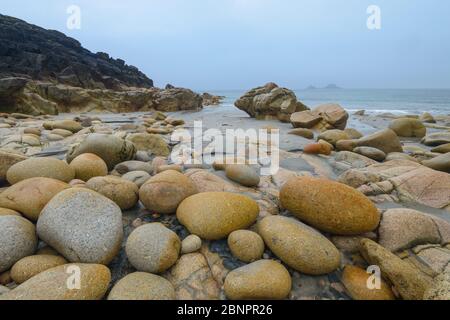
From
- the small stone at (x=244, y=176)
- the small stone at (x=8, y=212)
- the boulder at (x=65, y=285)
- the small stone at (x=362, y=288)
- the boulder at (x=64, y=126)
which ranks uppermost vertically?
the boulder at (x=64, y=126)

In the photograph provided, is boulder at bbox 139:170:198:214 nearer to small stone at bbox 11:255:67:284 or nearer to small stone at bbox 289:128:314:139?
small stone at bbox 11:255:67:284

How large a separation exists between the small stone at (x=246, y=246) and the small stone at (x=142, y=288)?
1.55 feet

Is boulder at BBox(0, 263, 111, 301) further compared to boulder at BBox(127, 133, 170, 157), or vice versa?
boulder at BBox(127, 133, 170, 157)

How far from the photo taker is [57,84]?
713 inches

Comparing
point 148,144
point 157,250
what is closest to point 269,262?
point 157,250

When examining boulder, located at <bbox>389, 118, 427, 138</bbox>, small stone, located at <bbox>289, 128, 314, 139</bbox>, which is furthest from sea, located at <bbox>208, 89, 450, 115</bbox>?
small stone, located at <bbox>289, 128, 314, 139</bbox>

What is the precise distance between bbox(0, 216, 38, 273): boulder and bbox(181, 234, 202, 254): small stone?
973mm

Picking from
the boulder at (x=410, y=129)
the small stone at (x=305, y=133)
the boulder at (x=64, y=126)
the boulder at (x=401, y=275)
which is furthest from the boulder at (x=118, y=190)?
the boulder at (x=410, y=129)

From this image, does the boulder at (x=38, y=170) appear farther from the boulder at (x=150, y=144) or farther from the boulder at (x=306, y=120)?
the boulder at (x=306, y=120)

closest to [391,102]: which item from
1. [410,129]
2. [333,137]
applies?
[410,129]

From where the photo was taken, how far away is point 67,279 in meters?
1.38

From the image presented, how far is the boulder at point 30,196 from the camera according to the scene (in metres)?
1.83

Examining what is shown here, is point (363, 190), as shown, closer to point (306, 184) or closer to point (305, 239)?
point (306, 184)

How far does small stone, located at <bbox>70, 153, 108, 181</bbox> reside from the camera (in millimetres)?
2516
